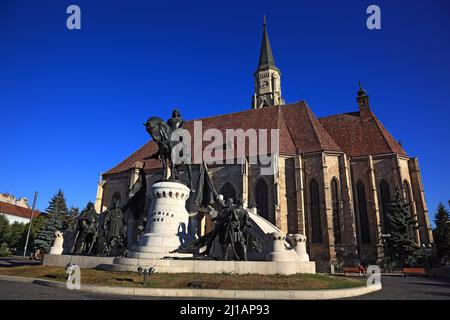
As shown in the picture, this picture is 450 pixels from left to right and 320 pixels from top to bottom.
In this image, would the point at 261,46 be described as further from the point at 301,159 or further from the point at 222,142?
the point at 301,159

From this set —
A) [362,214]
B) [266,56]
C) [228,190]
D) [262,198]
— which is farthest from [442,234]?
[266,56]

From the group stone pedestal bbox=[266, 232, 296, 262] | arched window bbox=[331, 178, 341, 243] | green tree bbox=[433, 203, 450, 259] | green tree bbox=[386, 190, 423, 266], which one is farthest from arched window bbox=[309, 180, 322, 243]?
stone pedestal bbox=[266, 232, 296, 262]

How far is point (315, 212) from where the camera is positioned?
24.8 m

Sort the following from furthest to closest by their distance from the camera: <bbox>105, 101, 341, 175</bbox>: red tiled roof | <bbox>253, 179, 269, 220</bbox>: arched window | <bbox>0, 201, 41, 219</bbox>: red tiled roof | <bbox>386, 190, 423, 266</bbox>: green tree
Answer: <bbox>0, 201, 41, 219</bbox>: red tiled roof → <bbox>105, 101, 341, 175</bbox>: red tiled roof → <bbox>253, 179, 269, 220</bbox>: arched window → <bbox>386, 190, 423, 266</bbox>: green tree

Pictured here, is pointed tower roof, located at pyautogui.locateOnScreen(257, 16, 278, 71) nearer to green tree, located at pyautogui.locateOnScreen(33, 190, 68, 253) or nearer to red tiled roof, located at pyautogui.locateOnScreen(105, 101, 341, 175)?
red tiled roof, located at pyautogui.locateOnScreen(105, 101, 341, 175)

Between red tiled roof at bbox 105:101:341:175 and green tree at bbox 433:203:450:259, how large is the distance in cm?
1196

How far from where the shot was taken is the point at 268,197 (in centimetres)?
2548

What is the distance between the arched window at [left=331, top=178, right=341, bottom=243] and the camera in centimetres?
2380

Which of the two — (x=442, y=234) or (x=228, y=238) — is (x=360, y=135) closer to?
(x=442, y=234)

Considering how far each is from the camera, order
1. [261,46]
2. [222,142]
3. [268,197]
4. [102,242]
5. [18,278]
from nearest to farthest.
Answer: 1. [18,278]
2. [102,242]
3. [268,197]
4. [222,142]
5. [261,46]

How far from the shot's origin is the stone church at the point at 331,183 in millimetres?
23688

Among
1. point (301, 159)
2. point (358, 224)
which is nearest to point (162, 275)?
point (301, 159)

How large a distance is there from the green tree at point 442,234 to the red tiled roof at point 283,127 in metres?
12.0

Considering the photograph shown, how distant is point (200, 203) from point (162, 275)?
4.96 metres
